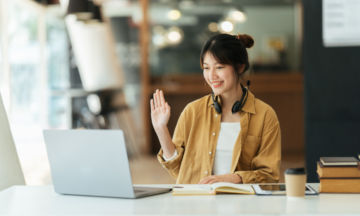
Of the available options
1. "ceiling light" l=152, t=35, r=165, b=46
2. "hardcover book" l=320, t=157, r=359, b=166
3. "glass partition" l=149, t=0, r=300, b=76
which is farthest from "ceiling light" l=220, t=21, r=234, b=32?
"hardcover book" l=320, t=157, r=359, b=166

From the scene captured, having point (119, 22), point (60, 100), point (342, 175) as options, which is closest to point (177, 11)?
point (119, 22)

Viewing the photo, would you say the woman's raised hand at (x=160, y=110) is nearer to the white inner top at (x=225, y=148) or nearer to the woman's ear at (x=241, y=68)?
the white inner top at (x=225, y=148)

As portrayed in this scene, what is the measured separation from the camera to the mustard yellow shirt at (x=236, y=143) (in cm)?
176

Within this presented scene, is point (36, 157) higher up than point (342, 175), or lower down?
lower down

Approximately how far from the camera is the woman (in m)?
1.77

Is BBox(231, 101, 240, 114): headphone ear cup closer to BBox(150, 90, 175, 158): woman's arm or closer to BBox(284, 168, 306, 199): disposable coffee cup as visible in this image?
BBox(150, 90, 175, 158): woman's arm

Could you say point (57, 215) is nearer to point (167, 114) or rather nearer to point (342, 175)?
point (167, 114)

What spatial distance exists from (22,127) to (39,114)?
0.69 m

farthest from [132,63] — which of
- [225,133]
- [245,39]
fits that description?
[225,133]

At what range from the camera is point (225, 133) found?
72.0 inches

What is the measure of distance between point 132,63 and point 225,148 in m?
4.60

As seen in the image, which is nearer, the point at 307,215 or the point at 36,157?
the point at 307,215

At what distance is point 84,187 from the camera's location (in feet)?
4.27

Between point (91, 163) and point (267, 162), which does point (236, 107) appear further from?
point (91, 163)
